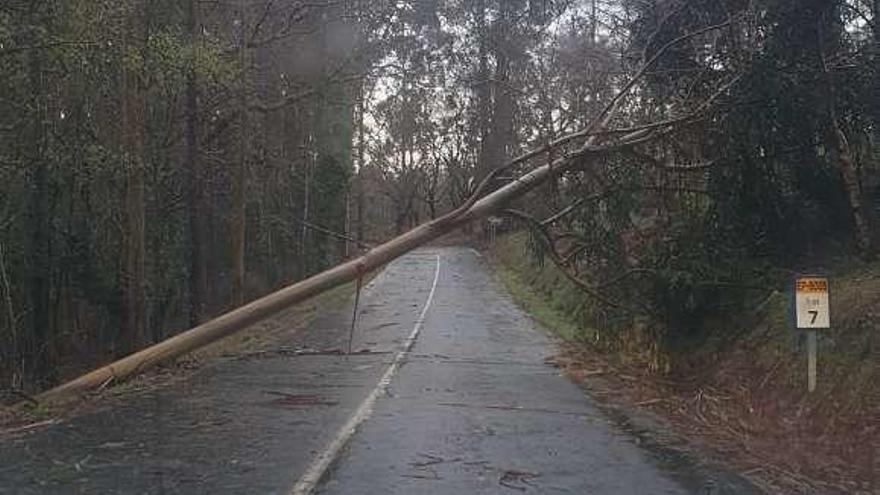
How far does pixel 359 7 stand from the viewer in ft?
91.6

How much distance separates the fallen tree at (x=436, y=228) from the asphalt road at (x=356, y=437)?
0.66m

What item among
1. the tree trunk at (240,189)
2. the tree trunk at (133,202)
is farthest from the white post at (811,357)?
the tree trunk at (240,189)

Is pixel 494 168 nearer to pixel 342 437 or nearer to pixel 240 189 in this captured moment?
pixel 240 189

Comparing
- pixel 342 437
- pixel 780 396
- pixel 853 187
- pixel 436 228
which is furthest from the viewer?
pixel 436 228

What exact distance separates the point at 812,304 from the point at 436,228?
754 cm

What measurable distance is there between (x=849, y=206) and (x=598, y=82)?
7415 mm

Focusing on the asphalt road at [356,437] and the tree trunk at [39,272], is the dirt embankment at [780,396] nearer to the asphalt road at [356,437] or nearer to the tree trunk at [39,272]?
the asphalt road at [356,437]

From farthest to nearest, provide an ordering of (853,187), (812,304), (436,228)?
1. (436,228)
2. (853,187)
3. (812,304)

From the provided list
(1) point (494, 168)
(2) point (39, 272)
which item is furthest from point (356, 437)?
(2) point (39, 272)

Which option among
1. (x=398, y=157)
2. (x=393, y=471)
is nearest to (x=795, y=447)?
(x=393, y=471)

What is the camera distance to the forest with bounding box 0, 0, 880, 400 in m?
14.5

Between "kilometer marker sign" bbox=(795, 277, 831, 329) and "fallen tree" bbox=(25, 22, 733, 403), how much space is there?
16.3ft

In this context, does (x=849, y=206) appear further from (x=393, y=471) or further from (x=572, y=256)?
(x=393, y=471)

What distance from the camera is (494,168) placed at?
23.2 m
